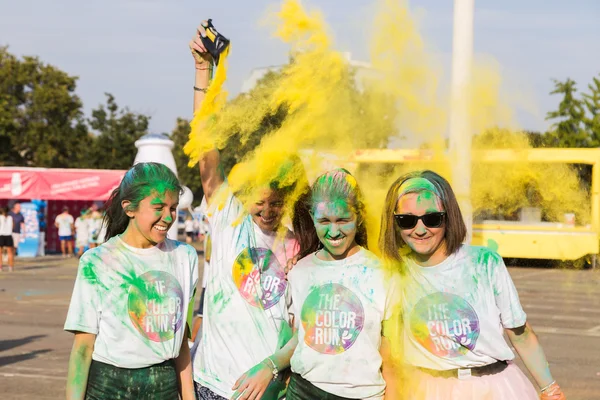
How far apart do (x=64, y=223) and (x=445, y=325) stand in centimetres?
2431

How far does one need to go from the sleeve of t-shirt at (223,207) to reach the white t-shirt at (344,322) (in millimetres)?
578

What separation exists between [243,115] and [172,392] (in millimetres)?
1263

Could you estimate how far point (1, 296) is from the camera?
1573 cm

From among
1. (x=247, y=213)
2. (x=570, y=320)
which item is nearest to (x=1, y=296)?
(x=570, y=320)

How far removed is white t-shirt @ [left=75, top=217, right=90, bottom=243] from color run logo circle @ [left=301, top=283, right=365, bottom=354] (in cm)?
2237

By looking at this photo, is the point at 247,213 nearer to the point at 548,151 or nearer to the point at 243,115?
the point at 243,115

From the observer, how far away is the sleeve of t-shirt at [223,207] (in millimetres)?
3986

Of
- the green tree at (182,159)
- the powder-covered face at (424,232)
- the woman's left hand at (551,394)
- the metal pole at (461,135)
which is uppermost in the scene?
the green tree at (182,159)

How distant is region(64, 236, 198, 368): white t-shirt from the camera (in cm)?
332

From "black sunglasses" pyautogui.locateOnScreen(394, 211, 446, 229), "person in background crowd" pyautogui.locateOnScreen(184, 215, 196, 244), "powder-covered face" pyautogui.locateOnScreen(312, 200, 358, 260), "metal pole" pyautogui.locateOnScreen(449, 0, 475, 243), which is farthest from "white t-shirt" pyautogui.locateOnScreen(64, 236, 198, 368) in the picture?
"person in background crowd" pyautogui.locateOnScreen(184, 215, 196, 244)

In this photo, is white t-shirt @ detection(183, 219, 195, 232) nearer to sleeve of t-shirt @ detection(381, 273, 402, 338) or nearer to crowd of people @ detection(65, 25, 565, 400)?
crowd of people @ detection(65, 25, 565, 400)

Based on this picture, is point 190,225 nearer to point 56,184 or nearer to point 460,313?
point 56,184

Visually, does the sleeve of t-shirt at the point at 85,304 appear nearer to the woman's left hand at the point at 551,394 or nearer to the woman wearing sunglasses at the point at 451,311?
the woman wearing sunglasses at the point at 451,311

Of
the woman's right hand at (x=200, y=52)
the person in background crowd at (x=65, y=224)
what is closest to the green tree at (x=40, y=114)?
the person in background crowd at (x=65, y=224)
